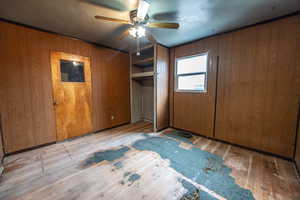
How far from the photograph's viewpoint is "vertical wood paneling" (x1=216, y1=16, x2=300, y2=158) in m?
2.07

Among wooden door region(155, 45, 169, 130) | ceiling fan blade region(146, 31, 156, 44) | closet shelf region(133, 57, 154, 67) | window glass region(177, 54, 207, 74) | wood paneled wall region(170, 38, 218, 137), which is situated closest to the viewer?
ceiling fan blade region(146, 31, 156, 44)

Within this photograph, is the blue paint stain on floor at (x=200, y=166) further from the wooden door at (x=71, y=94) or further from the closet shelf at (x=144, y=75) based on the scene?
the closet shelf at (x=144, y=75)

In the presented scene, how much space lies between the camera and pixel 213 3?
1747 millimetres

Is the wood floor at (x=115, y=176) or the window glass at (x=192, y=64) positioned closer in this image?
the wood floor at (x=115, y=176)

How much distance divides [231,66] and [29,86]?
4351mm

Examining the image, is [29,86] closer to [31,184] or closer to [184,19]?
[31,184]

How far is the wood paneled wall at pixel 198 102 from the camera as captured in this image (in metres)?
2.91

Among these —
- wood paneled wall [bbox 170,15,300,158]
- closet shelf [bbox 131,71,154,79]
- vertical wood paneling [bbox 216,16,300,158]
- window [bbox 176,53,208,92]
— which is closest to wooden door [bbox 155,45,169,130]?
closet shelf [bbox 131,71,154,79]

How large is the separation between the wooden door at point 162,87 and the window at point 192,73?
37cm

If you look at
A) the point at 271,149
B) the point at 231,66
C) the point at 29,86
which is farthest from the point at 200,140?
the point at 29,86

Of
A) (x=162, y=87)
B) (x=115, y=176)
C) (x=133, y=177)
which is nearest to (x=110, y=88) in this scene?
(x=162, y=87)

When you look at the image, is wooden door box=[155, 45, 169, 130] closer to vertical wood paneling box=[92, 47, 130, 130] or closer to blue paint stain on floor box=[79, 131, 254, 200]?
blue paint stain on floor box=[79, 131, 254, 200]

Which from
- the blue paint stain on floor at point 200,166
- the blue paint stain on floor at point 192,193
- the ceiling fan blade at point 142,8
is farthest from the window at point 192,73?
the blue paint stain on floor at point 192,193

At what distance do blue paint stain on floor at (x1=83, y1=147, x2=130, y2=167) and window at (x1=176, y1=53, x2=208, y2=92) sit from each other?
235cm
